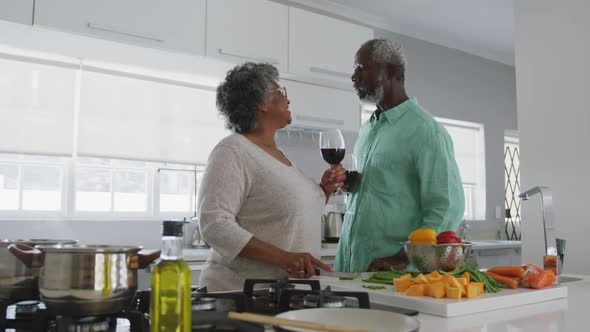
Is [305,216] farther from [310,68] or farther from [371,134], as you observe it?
[310,68]

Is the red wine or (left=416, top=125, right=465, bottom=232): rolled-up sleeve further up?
the red wine

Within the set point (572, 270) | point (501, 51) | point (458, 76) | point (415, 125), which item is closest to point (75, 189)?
point (415, 125)

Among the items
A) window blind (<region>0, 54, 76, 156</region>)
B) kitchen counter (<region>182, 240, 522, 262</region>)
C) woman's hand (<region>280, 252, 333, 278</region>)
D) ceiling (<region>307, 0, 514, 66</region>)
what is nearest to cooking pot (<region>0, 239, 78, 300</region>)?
woman's hand (<region>280, 252, 333, 278</region>)

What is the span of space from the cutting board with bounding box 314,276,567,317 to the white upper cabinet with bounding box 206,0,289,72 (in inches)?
77.2

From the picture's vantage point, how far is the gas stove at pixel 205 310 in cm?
79

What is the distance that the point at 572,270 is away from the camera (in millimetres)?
2686

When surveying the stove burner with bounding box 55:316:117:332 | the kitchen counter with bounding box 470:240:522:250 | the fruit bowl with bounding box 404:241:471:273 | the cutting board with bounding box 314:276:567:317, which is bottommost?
the kitchen counter with bounding box 470:240:522:250

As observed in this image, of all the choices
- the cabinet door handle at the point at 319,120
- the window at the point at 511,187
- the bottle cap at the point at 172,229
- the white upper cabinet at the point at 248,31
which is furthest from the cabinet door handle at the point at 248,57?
the window at the point at 511,187

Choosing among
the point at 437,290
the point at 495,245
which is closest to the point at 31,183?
the point at 437,290

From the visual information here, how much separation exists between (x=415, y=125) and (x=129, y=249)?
49.9 inches

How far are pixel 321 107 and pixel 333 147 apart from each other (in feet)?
5.43

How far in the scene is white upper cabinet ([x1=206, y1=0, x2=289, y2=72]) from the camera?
2.97 metres

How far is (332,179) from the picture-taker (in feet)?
5.64

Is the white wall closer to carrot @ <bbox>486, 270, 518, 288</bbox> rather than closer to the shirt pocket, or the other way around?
the shirt pocket
